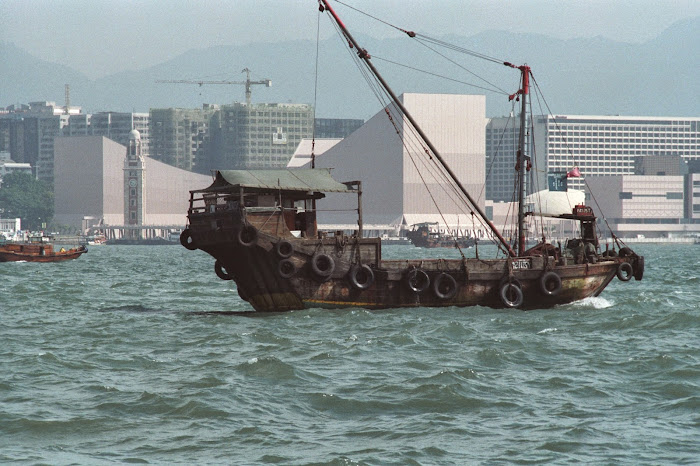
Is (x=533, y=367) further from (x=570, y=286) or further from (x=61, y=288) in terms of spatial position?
(x=61, y=288)

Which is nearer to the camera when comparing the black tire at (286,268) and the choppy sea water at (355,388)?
the choppy sea water at (355,388)

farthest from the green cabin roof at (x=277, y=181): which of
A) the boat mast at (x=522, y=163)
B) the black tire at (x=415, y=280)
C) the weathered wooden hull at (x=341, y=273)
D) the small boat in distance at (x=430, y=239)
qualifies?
the small boat in distance at (x=430, y=239)

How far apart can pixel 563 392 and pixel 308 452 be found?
6286mm

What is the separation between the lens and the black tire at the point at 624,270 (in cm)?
3919

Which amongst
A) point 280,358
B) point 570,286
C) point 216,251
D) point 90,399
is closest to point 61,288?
point 216,251

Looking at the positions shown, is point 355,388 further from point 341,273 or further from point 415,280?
point 415,280

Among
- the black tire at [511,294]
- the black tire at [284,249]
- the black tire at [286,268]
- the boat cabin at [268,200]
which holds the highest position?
the boat cabin at [268,200]

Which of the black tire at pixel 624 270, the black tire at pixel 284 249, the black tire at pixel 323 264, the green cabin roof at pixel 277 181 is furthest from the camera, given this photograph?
the black tire at pixel 624 270

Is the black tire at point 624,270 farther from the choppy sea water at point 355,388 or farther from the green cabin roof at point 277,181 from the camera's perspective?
the green cabin roof at point 277,181

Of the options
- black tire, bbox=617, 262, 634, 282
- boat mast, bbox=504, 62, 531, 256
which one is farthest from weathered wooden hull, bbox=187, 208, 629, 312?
black tire, bbox=617, 262, 634, 282

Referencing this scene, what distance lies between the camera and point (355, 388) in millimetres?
21453

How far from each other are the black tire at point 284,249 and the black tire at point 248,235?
2.49 ft

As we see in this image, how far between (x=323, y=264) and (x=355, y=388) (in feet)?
43.3

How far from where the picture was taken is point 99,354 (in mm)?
26594
